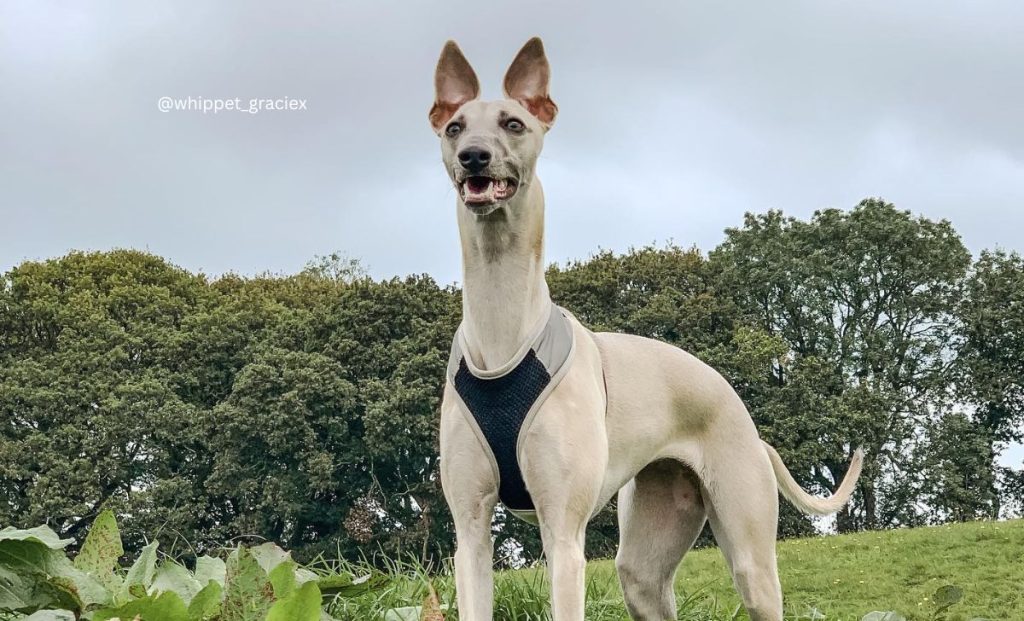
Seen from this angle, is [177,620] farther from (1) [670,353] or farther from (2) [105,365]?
(2) [105,365]

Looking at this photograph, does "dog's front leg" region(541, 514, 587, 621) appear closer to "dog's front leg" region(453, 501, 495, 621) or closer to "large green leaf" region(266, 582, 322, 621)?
"dog's front leg" region(453, 501, 495, 621)

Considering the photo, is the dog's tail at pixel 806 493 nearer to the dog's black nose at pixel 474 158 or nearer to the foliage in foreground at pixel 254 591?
the foliage in foreground at pixel 254 591

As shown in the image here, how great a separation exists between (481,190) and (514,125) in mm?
342

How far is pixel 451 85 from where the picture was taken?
14.8ft

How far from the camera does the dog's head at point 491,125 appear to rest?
12.9ft

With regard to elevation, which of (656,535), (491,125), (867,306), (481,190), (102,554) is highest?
(867,306)

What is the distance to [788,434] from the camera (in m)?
31.2

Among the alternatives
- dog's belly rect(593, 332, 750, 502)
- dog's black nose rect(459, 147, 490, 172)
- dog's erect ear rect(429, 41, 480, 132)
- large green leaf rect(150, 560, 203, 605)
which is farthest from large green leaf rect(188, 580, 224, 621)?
dog's erect ear rect(429, 41, 480, 132)

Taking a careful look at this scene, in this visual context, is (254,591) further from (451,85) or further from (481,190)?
(451,85)

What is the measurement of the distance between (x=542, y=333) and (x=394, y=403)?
999 inches

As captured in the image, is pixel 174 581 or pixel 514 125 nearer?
pixel 174 581

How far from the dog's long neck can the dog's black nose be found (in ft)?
1.05

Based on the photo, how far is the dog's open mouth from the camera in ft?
12.9

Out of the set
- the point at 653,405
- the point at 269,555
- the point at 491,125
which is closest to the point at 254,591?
the point at 269,555
